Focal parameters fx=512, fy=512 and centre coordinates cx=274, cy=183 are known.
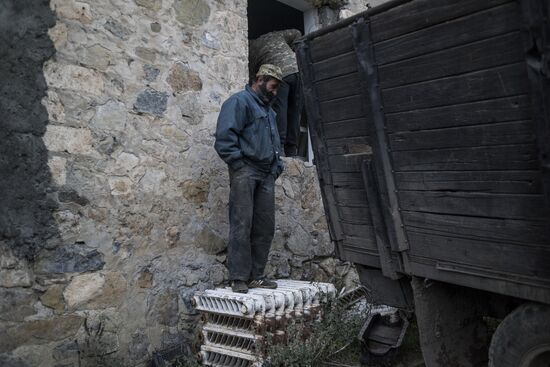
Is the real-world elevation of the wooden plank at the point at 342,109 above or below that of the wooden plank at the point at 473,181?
above

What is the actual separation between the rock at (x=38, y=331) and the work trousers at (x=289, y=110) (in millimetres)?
2426

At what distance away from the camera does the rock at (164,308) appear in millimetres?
3451

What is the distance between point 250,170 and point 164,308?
1112 mm

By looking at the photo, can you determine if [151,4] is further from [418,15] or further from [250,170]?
[418,15]

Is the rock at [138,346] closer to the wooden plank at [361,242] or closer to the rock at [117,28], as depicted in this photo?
the wooden plank at [361,242]

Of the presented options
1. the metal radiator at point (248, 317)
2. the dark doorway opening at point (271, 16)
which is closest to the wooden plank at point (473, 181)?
the metal radiator at point (248, 317)

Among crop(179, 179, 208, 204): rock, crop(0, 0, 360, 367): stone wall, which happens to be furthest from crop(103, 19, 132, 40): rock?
crop(179, 179, 208, 204): rock

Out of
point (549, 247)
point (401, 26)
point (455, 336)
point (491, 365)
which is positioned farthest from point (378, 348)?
point (401, 26)

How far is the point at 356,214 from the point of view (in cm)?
255

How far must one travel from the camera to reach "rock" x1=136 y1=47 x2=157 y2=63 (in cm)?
354

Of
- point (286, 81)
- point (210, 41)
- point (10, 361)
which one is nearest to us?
point (10, 361)

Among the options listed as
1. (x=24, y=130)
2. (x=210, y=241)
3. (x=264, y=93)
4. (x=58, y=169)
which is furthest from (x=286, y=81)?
(x=24, y=130)

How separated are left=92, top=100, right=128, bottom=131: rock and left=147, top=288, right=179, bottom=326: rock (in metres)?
1.16

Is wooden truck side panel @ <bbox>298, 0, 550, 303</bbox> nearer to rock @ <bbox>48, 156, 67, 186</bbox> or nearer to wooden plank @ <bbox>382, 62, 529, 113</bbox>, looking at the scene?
wooden plank @ <bbox>382, 62, 529, 113</bbox>
